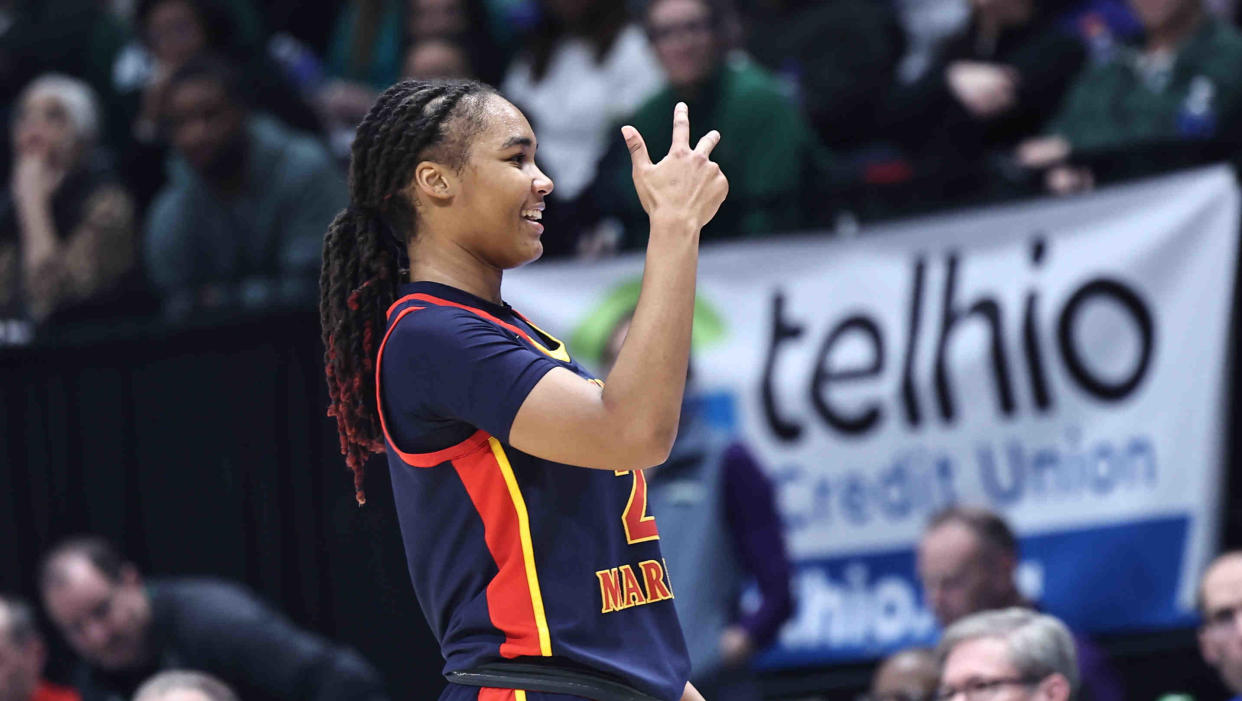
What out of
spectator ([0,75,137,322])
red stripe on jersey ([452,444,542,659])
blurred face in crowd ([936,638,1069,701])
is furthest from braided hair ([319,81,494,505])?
spectator ([0,75,137,322])

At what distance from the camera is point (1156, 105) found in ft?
→ 17.7

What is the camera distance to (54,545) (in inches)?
254

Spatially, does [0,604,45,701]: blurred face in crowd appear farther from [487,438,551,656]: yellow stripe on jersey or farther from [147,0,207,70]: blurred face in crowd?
[487,438,551,656]: yellow stripe on jersey

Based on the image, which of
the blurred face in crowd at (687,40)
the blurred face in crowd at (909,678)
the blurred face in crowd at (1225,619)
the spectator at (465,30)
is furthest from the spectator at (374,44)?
the blurred face in crowd at (1225,619)

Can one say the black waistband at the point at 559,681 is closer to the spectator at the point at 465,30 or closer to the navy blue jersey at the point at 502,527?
the navy blue jersey at the point at 502,527

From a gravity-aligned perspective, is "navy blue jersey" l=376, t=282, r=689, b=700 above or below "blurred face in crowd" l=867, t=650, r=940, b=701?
above

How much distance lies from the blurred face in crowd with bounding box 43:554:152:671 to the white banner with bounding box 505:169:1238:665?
65.0 inches

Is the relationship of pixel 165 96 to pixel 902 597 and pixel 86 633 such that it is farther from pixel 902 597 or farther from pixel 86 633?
pixel 902 597

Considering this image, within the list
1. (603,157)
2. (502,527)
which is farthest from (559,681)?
(603,157)

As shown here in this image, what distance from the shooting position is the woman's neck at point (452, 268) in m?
2.37

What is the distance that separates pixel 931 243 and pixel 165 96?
113 inches

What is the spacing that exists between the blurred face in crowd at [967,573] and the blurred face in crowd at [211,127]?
3046mm

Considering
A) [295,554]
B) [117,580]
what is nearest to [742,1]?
[295,554]

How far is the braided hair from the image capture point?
93.1 inches
